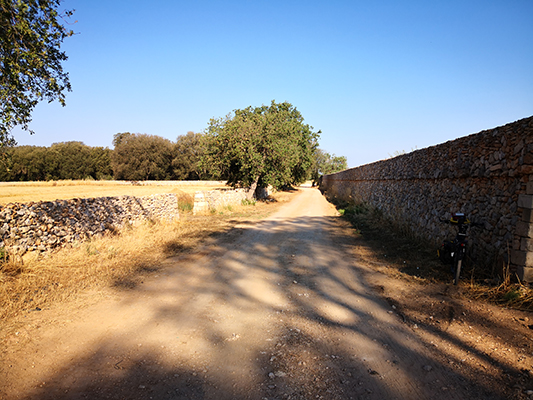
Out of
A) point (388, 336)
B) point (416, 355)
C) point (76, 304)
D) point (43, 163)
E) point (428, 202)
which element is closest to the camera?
point (416, 355)

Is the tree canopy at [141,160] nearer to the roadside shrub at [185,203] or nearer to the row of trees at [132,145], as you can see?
the row of trees at [132,145]

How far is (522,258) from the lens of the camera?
4.64 m

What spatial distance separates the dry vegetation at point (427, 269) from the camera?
459cm

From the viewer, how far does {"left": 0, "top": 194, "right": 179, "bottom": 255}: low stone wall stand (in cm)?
620

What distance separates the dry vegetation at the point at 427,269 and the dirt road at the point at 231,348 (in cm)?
156

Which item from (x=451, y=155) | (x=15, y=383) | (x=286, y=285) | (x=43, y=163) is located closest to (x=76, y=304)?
(x=15, y=383)

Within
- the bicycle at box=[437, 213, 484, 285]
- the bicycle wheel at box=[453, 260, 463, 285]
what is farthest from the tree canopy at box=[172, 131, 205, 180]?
the bicycle wheel at box=[453, 260, 463, 285]

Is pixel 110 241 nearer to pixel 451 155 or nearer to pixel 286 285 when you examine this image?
pixel 286 285

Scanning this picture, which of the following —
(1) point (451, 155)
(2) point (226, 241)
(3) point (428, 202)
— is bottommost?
(2) point (226, 241)

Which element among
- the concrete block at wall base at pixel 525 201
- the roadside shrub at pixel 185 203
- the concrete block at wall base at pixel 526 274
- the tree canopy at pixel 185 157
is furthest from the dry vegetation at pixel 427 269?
the tree canopy at pixel 185 157

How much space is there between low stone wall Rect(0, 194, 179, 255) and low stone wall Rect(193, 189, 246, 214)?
566 cm

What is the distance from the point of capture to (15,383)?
2.81m

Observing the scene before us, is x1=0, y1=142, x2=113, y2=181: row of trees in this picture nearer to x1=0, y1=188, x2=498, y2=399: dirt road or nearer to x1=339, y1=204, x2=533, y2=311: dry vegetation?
x1=339, y1=204, x2=533, y2=311: dry vegetation

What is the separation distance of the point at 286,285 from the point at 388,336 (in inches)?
84.9
